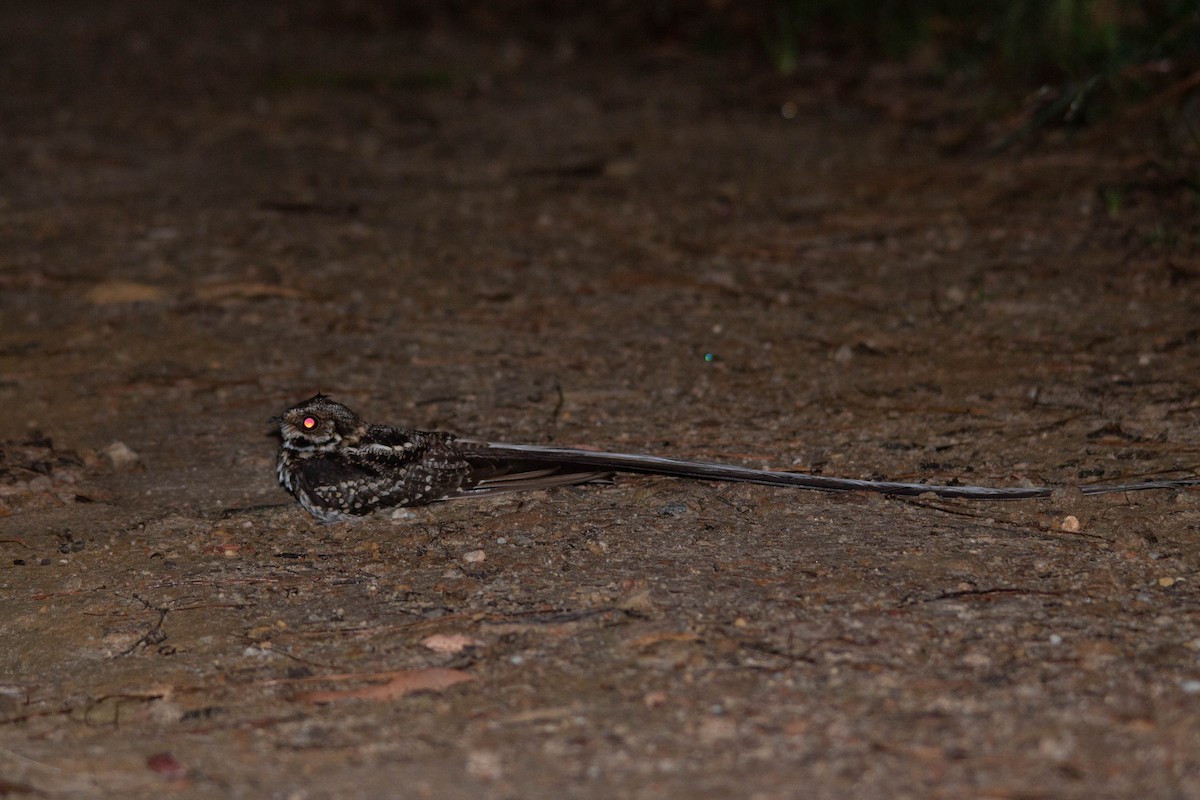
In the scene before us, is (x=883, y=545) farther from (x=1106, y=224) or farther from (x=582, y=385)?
(x=1106, y=224)

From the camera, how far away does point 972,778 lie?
7.18 feet

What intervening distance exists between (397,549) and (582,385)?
42.4 inches

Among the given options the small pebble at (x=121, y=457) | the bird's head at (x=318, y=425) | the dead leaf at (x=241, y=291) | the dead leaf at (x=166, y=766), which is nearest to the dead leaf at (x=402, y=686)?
the dead leaf at (x=166, y=766)

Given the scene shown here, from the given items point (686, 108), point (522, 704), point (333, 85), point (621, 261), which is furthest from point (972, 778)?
point (333, 85)

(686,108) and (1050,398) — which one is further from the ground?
(686,108)

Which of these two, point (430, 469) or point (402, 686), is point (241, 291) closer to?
point (430, 469)

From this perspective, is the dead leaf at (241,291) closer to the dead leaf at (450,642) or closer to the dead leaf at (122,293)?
the dead leaf at (122,293)

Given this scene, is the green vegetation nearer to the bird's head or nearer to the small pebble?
the bird's head

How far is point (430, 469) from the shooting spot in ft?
11.2

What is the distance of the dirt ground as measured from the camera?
240 cm

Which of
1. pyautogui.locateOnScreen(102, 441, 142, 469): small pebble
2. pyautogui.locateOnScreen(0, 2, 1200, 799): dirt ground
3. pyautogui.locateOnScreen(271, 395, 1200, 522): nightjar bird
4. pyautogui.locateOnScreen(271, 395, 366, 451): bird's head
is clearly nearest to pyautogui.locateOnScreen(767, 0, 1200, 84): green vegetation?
pyautogui.locateOnScreen(0, 2, 1200, 799): dirt ground

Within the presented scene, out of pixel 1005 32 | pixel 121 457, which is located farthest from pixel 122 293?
pixel 1005 32

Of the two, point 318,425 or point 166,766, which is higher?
point 318,425

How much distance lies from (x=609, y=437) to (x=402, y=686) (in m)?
1.33
